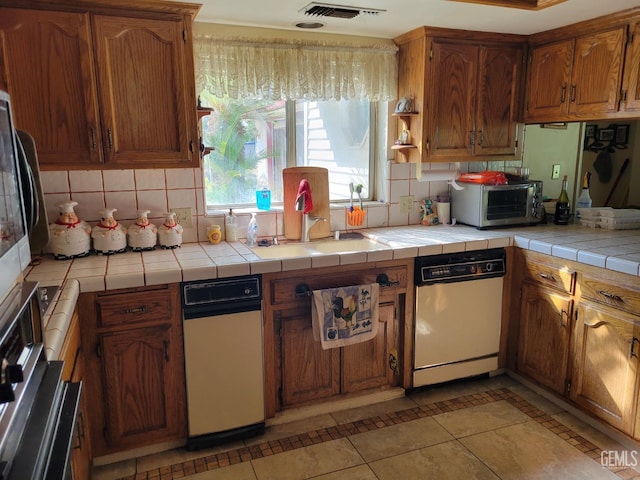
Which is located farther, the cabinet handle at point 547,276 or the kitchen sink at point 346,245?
the kitchen sink at point 346,245

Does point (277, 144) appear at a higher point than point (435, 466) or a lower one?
higher

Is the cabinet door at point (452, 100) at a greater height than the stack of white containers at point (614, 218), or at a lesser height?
greater

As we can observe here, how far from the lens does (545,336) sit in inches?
103

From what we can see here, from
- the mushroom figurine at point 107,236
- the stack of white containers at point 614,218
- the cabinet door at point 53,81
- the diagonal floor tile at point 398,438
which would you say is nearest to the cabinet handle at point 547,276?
the stack of white containers at point 614,218

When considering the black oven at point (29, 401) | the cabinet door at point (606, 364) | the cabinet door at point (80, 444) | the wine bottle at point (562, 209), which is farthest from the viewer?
the wine bottle at point (562, 209)

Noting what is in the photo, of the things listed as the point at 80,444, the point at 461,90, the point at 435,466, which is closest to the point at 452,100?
the point at 461,90

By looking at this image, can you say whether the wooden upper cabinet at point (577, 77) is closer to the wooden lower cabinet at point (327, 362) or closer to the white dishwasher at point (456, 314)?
the white dishwasher at point (456, 314)

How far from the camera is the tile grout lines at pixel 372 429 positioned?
2.12 metres

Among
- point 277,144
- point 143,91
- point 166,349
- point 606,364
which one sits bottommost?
point 606,364

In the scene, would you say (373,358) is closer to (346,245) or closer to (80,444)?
(346,245)

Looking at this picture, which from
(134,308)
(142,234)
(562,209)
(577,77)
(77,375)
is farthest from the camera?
(562,209)

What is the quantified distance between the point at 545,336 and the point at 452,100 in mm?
1426

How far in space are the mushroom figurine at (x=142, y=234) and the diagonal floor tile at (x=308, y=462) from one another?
1148 millimetres

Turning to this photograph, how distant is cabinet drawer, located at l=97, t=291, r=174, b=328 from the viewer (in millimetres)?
1991
